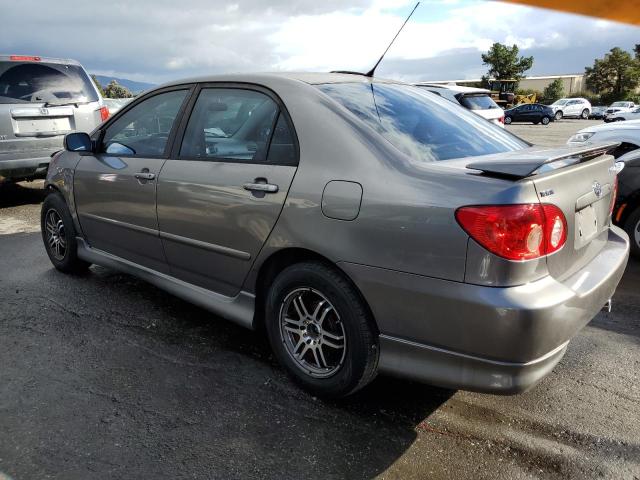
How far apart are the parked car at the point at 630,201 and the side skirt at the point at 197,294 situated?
384 centimetres

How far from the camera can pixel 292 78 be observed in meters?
3.01

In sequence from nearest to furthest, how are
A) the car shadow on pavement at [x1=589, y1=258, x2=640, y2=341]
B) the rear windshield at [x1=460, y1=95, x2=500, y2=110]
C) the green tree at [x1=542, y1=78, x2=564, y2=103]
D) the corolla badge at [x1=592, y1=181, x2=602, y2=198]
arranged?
the corolla badge at [x1=592, y1=181, x2=602, y2=198] → the car shadow on pavement at [x1=589, y1=258, x2=640, y2=341] → the rear windshield at [x1=460, y1=95, x2=500, y2=110] → the green tree at [x1=542, y1=78, x2=564, y2=103]

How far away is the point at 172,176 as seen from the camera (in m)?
3.31

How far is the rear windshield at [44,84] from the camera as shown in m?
7.25

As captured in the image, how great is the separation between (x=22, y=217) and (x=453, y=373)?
6673mm

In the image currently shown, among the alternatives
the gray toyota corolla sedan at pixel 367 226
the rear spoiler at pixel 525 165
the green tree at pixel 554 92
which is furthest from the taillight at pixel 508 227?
the green tree at pixel 554 92

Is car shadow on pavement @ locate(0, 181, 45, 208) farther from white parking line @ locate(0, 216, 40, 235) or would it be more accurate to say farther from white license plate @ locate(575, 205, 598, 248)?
white license plate @ locate(575, 205, 598, 248)

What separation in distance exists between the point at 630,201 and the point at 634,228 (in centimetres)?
26

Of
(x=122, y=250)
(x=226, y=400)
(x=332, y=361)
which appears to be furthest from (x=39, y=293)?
(x=332, y=361)

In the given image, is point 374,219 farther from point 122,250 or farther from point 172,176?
point 122,250

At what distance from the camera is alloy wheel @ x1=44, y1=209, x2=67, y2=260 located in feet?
15.1

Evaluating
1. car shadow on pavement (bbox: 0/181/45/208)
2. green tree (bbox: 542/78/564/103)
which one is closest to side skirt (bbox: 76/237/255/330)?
car shadow on pavement (bbox: 0/181/45/208)

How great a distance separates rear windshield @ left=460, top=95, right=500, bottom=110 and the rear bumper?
29.5ft

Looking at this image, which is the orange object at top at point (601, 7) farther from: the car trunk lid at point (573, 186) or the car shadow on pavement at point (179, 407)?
the car shadow on pavement at point (179, 407)
